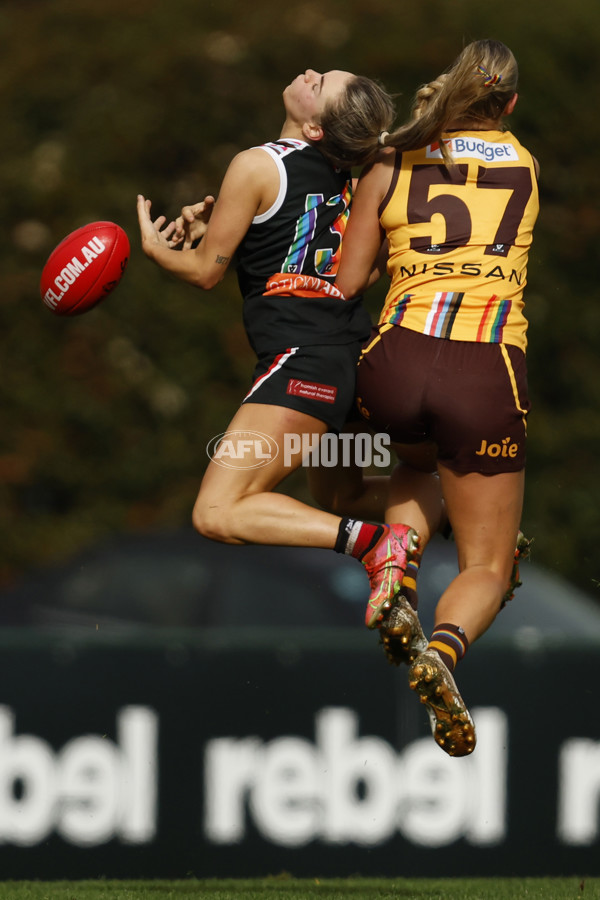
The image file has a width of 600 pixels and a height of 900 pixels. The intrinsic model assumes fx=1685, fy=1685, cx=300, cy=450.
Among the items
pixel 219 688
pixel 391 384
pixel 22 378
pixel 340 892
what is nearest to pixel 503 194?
pixel 391 384

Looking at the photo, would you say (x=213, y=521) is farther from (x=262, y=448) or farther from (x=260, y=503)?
(x=262, y=448)

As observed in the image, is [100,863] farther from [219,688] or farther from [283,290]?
[283,290]

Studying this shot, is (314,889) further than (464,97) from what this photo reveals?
Yes

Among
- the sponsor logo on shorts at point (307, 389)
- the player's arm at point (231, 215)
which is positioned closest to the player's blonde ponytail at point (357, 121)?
the player's arm at point (231, 215)

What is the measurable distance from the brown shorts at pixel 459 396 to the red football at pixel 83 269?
114 cm

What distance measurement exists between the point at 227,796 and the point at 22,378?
12.4 feet

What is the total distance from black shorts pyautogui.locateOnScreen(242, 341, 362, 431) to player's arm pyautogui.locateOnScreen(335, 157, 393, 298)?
26cm

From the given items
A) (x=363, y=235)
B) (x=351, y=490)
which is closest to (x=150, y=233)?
(x=363, y=235)

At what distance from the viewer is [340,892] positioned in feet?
23.0

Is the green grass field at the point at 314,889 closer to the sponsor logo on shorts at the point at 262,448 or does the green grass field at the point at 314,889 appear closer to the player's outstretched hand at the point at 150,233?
the sponsor logo on shorts at the point at 262,448

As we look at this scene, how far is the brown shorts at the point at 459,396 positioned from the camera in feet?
19.2

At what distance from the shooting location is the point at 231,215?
19.8ft

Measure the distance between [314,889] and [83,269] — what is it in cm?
286

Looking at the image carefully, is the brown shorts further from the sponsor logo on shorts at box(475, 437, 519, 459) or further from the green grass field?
the green grass field
